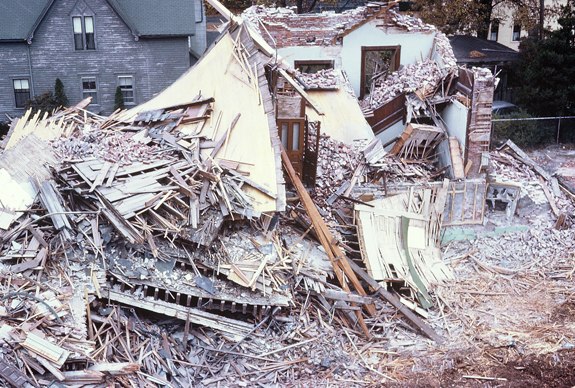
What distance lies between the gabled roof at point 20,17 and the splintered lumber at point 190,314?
20056 millimetres

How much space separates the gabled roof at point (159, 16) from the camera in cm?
2595

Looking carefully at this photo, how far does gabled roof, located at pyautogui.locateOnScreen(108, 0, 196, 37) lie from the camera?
26.0 m

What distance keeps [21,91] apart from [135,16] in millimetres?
6539

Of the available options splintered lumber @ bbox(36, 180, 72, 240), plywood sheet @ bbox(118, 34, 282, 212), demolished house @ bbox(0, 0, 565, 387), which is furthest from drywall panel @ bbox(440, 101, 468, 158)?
splintered lumber @ bbox(36, 180, 72, 240)

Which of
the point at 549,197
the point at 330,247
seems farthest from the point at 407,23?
the point at 330,247

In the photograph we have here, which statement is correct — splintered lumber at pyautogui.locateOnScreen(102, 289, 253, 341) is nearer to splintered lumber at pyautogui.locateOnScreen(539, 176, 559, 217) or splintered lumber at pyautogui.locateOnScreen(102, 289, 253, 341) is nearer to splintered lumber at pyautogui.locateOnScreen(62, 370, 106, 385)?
splintered lumber at pyautogui.locateOnScreen(62, 370, 106, 385)

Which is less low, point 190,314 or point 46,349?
point 46,349

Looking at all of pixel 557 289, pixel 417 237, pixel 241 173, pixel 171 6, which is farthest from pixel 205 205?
pixel 171 6

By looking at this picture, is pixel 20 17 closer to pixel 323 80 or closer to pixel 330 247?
pixel 323 80

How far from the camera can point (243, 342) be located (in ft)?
32.2

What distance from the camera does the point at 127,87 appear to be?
2658cm

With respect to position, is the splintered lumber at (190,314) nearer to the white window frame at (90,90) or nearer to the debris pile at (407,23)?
the debris pile at (407,23)

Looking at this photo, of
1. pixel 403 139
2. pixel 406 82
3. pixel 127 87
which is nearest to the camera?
pixel 403 139

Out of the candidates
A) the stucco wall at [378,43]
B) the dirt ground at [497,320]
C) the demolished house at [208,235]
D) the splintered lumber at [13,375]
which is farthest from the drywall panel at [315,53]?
the splintered lumber at [13,375]
